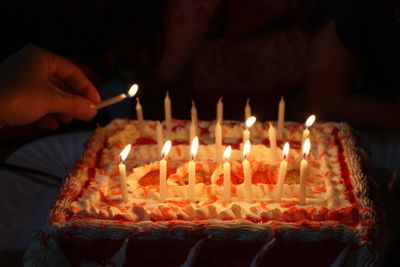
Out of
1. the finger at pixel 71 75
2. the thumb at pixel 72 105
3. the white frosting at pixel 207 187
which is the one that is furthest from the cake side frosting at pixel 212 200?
the finger at pixel 71 75

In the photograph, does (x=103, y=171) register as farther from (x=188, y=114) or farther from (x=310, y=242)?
(x=188, y=114)

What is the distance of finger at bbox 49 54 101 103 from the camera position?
234cm

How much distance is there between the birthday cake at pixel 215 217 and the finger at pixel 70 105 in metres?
0.30

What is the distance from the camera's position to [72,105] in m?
2.28

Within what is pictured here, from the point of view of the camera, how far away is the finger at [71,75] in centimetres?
234

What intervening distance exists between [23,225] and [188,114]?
1676 millimetres

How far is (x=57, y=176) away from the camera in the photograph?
242 cm

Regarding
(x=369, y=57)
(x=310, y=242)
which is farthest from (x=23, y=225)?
(x=369, y=57)

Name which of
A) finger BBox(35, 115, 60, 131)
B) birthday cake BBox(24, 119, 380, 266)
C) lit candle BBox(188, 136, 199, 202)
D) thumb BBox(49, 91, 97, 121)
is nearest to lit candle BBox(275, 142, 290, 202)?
birthday cake BBox(24, 119, 380, 266)

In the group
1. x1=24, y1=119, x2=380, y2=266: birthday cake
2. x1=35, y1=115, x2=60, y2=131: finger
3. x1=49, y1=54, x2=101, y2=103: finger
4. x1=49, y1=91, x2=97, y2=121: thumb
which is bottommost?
x1=24, y1=119, x2=380, y2=266: birthday cake

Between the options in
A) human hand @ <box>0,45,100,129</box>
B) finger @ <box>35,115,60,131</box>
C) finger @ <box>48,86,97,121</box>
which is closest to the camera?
human hand @ <box>0,45,100,129</box>

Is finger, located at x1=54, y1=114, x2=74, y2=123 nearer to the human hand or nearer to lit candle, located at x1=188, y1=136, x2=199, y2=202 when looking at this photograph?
the human hand

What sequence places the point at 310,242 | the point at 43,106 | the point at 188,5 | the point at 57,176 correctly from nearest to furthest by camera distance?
1. the point at 310,242
2. the point at 43,106
3. the point at 57,176
4. the point at 188,5

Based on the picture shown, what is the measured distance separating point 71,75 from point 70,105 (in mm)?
210
